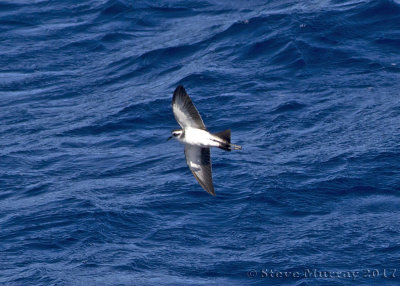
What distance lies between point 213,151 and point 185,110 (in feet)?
32.2

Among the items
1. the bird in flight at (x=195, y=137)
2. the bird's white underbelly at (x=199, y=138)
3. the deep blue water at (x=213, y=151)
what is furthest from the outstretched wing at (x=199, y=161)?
the deep blue water at (x=213, y=151)

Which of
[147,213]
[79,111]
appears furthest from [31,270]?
[79,111]

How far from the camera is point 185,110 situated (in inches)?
744

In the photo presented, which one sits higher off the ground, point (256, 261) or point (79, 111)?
point (79, 111)

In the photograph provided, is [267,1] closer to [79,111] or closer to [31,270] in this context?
[79,111]

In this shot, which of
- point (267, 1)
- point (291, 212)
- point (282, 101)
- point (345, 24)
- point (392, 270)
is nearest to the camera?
point (392, 270)

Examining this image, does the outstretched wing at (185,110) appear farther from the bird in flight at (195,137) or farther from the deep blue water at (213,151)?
the deep blue water at (213,151)

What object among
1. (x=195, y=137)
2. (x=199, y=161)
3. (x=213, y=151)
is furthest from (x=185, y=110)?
(x=213, y=151)

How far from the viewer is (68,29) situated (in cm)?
3706

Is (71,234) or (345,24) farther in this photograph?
(345,24)

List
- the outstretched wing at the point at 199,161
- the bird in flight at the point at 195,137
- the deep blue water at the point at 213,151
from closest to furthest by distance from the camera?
1. the bird in flight at the point at 195,137
2. the outstretched wing at the point at 199,161
3. the deep blue water at the point at 213,151

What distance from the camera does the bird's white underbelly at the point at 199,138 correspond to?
18797 mm

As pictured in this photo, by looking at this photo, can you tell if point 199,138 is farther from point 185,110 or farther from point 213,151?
point 213,151

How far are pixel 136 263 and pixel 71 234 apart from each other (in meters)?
2.38
